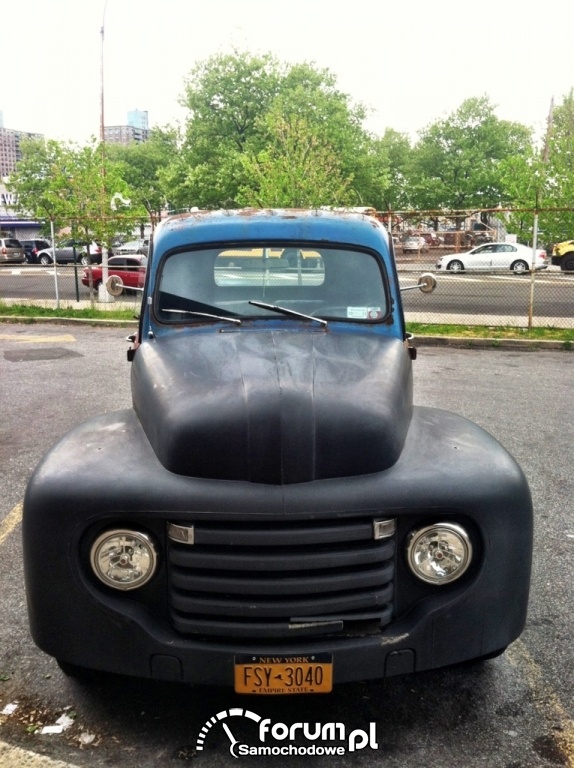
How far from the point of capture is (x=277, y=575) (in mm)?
2770

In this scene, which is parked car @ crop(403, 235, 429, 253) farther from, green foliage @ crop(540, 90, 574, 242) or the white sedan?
the white sedan

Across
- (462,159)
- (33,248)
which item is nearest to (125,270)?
(33,248)

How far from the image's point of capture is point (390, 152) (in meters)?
65.0

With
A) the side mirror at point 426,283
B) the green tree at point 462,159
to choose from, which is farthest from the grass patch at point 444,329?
A: the green tree at point 462,159

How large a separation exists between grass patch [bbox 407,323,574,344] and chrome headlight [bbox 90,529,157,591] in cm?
1171

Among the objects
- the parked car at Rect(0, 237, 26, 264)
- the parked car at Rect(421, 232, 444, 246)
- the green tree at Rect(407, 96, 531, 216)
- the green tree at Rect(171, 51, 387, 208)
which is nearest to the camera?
the parked car at Rect(421, 232, 444, 246)

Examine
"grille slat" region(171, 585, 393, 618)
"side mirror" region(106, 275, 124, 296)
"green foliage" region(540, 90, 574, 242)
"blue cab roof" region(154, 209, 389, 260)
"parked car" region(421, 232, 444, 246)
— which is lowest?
"grille slat" region(171, 585, 393, 618)

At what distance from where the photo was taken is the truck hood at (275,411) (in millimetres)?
2844

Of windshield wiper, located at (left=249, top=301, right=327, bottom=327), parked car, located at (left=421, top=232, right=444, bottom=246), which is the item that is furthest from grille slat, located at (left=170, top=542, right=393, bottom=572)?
parked car, located at (left=421, top=232, right=444, bottom=246)

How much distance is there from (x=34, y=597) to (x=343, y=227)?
2.81 meters

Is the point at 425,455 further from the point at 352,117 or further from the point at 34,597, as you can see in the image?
the point at 352,117

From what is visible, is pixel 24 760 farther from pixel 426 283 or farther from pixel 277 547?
pixel 426 283

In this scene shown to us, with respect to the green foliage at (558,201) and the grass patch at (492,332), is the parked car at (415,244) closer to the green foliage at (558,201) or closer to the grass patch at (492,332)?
the green foliage at (558,201)

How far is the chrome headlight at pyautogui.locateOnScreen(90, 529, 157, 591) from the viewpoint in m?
2.83
